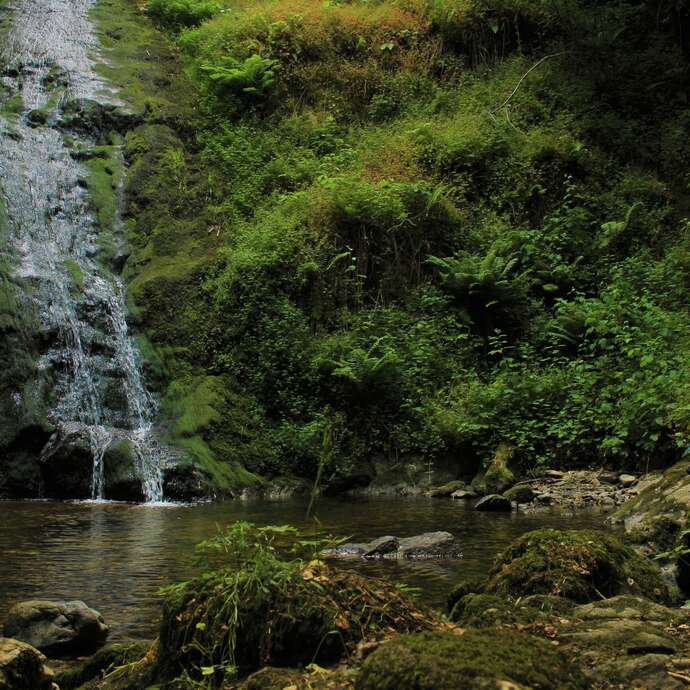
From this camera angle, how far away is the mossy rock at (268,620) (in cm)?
273

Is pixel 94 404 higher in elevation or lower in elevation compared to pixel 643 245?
lower

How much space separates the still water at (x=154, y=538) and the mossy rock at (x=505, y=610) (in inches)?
50.5

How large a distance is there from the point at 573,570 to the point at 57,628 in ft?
8.89

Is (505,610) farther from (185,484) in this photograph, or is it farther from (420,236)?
(420,236)

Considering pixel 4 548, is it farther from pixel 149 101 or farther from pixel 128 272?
pixel 149 101

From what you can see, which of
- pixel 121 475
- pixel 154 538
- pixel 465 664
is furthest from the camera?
pixel 121 475

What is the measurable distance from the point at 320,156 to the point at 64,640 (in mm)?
14955

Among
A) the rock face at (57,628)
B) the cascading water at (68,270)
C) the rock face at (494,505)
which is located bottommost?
the rock face at (57,628)

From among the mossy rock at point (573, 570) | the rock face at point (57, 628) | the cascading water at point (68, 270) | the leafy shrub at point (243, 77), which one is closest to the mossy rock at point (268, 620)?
the mossy rock at point (573, 570)

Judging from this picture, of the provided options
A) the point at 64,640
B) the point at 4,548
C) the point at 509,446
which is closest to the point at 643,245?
the point at 509,446

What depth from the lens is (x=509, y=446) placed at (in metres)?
11.0

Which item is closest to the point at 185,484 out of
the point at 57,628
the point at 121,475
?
the point at 121,475

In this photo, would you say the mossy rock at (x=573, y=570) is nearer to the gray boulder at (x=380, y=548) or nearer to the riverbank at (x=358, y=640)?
the riverbank at (x=358, y=640)

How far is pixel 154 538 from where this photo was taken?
7.27 m
